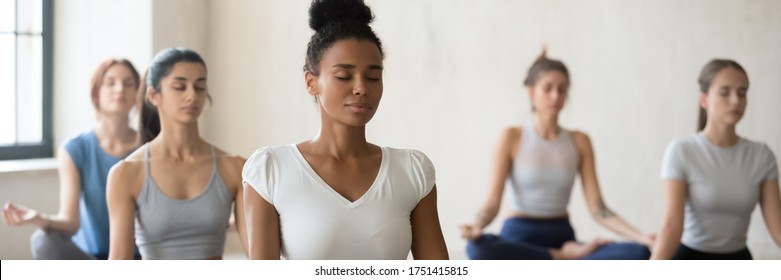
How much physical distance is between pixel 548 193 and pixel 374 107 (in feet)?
5.75

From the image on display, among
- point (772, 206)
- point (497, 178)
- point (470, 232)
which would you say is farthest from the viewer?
point (497, 178)

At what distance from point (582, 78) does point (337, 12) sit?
7.40 feet

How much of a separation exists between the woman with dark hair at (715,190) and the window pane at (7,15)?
6.37 feet

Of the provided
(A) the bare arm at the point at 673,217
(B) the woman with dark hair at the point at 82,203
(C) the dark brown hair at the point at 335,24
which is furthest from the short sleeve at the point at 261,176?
(A) the bare arm at the point at 673,217

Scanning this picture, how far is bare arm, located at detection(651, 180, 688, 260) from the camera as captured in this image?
96.4 inches

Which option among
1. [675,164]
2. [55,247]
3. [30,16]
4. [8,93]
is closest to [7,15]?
[30,16]

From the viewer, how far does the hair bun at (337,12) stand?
3.83 ft

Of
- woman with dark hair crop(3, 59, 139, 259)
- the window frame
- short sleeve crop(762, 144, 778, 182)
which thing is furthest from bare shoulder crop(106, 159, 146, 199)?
short sleeve crop(762, 144, 778, 182)

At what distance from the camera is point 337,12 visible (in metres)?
1.17

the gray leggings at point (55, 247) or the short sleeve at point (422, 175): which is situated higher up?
the short sleeve at point (422, 175)

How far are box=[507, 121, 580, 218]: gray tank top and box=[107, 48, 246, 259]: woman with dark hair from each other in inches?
47.7

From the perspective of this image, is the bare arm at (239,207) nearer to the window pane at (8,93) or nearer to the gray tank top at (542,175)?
the gray tank top at (542,175)

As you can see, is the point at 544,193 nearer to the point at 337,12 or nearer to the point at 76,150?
the point at 76,150

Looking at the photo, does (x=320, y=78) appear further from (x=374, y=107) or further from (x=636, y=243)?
(x=636, y=243)
